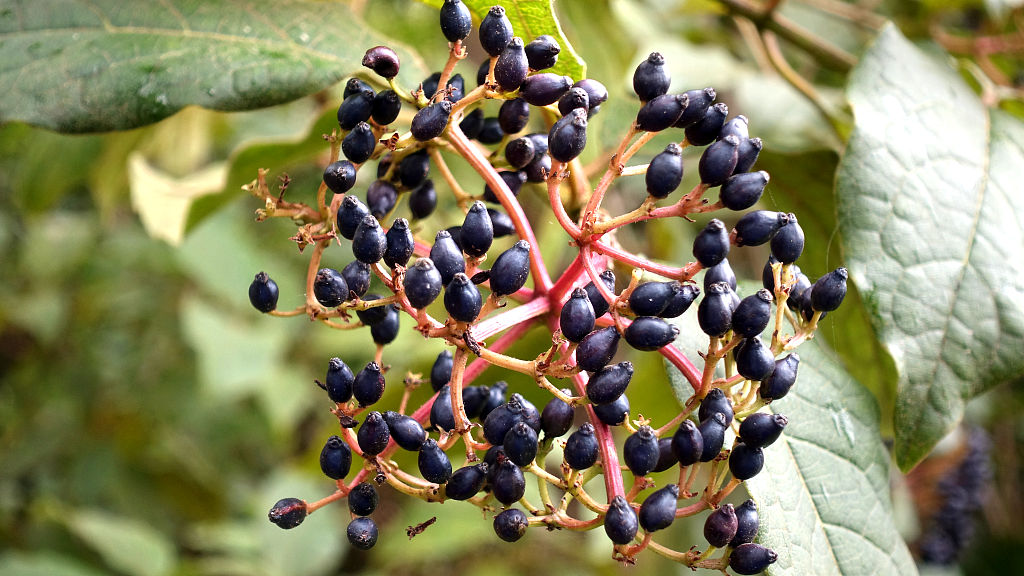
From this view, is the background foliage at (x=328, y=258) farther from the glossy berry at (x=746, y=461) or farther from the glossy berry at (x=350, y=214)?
the glossy berry at (x=350, y=214)

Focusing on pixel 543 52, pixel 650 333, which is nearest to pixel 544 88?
pixel 543 52

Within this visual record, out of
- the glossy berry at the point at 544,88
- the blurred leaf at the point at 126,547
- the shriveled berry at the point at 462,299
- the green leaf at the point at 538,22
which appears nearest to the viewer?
the shriveled berry at the point at 462,299

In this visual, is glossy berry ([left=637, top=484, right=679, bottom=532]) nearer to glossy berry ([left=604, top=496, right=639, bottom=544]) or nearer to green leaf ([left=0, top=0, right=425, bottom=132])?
glossy berry ([left=604, top=496, right=639, bottom=544])

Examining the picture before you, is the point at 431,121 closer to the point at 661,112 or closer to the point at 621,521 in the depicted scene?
the point at 661,112

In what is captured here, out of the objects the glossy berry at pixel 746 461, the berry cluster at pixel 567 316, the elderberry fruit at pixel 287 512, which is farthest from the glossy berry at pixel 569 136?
the elderberry fruit at pixel 287 512

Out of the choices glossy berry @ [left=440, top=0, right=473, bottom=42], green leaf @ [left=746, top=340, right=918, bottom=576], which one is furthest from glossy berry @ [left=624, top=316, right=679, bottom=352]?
glossy berry @ [left=440, top=0, right=473, bottom=42]

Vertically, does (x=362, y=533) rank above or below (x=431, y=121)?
below
